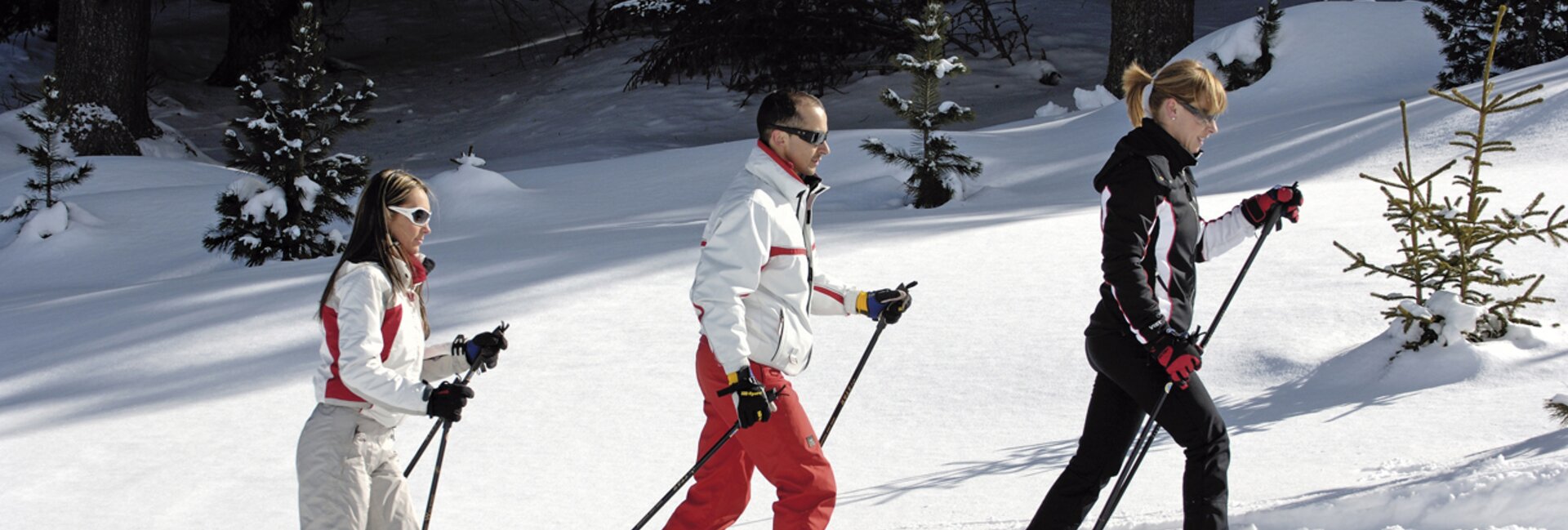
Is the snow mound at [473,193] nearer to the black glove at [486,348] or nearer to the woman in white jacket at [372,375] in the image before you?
the black glove at [486,348]

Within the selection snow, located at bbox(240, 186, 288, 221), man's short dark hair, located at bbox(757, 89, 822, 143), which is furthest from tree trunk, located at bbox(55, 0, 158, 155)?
man's short dark hair, located at bbox(757, 89, 822, 143)

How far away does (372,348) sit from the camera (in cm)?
304

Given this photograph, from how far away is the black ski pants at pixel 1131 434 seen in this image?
3154 mm

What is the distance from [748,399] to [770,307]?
31 centimetres

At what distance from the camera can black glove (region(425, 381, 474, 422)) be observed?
3.03 meters

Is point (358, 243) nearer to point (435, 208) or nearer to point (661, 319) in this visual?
point (661, 319)

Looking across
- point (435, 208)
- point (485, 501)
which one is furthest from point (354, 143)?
point (485, 501)

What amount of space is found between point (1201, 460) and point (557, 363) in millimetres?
3673

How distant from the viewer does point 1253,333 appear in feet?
19.7

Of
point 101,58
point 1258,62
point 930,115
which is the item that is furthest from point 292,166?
point 1258,62

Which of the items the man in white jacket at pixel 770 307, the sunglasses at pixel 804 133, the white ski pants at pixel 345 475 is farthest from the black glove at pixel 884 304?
the white ski pants at pixel 345 475

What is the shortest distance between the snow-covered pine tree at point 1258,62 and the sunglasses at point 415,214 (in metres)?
10.9

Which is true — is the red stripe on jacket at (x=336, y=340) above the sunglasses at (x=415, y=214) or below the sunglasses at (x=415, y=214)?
below

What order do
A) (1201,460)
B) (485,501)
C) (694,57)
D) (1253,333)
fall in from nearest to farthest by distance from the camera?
1. (1201,460)
2. (485,501)
3. (1253,333)
4. (694,57)
